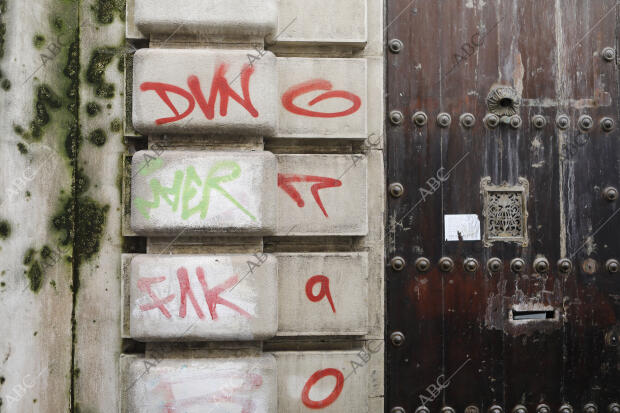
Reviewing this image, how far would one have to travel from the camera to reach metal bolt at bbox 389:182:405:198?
274 centimetres

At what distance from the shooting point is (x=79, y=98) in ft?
8.46

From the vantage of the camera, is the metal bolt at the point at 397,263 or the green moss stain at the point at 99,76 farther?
the metal bolt at the point at 397,263

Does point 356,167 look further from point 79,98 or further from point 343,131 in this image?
point 79,98

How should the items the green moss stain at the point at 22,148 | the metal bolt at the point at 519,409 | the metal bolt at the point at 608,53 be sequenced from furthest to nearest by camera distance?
the metal bolt at the point at 608,53, the metal bolt at the point at 519,409, the green moss stain at the point at 22,148

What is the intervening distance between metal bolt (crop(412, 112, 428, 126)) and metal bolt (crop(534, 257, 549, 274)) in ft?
3.27

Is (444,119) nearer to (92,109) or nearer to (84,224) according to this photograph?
(92,109)

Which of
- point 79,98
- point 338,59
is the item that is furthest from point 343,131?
point 79,98

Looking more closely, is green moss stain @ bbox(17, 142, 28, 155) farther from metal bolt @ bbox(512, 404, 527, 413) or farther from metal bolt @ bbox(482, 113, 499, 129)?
metal bolt @ bbox(512, 404, 527, 413)

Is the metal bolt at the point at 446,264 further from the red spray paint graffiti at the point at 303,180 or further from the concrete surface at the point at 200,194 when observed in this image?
the concrete surface at the point at 200,194

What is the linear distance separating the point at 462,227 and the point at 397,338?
0.72 meters

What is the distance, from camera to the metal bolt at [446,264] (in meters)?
2.74

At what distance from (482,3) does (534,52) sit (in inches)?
16.0

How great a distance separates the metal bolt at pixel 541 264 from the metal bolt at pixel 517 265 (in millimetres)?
72

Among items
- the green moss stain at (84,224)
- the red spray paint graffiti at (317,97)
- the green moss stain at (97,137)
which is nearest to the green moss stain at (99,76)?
the green moss stain at (97,137)
